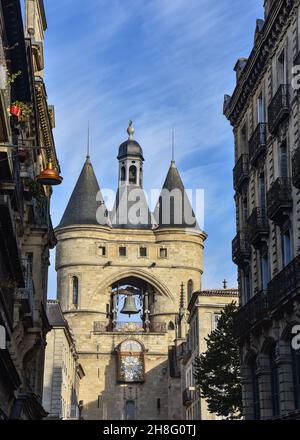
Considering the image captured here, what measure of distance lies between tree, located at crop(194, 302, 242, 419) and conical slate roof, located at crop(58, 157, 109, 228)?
42.2m

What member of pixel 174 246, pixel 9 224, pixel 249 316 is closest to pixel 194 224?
pixel 174 246

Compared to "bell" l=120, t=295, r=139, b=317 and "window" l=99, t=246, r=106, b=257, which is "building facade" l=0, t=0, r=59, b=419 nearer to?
"bell" l=120, t=295, r=139, b=317

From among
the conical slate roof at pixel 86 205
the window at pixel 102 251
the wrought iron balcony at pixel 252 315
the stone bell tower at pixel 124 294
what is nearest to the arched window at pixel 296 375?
the wrought iron balcony at pixel 252 315

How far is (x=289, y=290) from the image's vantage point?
76.1ft

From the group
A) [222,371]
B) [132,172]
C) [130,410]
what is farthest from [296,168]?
[132,172]

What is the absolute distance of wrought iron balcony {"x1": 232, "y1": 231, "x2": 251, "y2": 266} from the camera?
3002 cm

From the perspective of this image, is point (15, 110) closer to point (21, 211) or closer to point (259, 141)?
point (21, 211)

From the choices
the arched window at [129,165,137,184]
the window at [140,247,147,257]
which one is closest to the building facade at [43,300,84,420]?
the window at [140,247,147,257]

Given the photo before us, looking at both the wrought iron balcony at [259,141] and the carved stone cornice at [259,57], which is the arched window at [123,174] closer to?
the carved stone cornice at [259,57]

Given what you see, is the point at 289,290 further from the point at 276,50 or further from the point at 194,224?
the point at 194,224

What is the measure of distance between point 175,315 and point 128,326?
4.44m

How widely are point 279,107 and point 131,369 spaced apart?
53.1 m

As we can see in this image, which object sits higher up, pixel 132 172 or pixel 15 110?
pixel 132 172

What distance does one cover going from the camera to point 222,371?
128 feet
